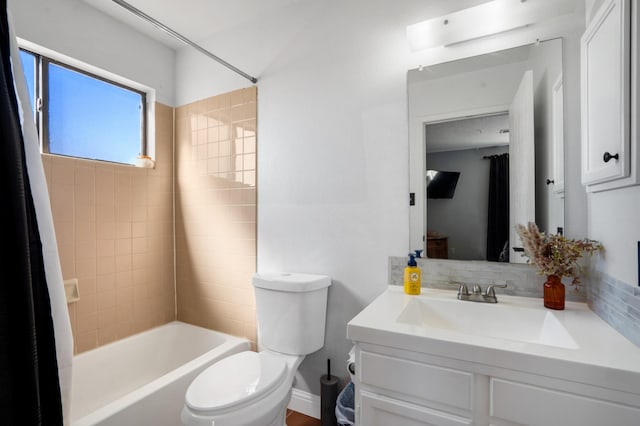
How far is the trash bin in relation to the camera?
1.47 metres

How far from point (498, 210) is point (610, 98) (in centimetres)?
58

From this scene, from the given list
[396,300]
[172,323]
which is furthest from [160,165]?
[396,300]

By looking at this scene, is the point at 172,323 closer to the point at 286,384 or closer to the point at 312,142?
the point at 286,384

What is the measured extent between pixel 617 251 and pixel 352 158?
1.15 m

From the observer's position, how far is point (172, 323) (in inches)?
94.8

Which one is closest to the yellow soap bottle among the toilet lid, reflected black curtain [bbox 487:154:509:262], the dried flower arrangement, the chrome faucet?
→ the chrome faucet

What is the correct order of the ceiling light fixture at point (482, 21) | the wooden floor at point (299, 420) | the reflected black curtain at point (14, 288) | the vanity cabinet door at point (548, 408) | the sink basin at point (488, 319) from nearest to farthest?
the vanity cabinet door at point (548, 408) → the reflected black curtain at point (14, 288) → the sink basin at point (488, 319) → the ceiling light fixture at point (482, 21) → the wooden floor at point (299, 420)

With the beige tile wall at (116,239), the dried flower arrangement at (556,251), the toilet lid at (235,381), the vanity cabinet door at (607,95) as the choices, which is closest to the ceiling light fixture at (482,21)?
the vanity cabinet door at (607,95)

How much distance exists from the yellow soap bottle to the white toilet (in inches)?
19.0

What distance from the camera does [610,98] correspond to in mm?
966

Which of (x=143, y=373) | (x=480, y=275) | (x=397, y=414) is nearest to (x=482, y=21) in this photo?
(x=480, y=275)

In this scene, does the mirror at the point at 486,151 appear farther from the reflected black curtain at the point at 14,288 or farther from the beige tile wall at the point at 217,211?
the reflected black curtain at the point at 14,288

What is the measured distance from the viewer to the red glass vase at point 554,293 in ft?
4.00

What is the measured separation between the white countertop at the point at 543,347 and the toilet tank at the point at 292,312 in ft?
1.75
